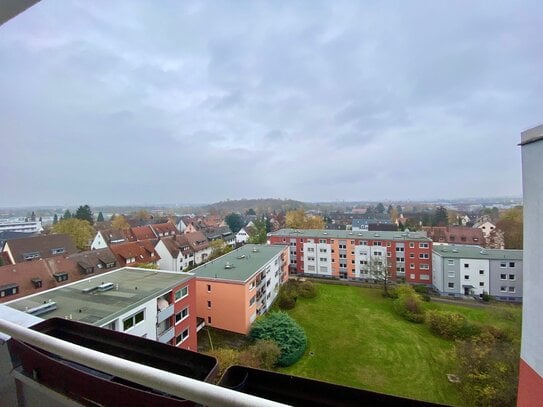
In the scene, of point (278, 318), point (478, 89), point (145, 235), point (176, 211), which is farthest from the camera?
point (176, 211)

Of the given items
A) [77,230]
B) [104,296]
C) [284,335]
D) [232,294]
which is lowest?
[284,335]

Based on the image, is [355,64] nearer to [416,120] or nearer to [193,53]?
[416,120]

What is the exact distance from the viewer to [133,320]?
198 inches

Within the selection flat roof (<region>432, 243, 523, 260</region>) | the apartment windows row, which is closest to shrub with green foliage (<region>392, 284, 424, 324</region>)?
flat roof (<region>432, 243, 523, 260</region>)

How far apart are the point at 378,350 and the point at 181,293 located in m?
5.11

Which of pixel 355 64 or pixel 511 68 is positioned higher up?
pixel 355 64

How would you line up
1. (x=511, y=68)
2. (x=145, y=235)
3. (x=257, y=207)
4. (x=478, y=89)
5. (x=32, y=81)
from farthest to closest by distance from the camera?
(x=257, y=207), (x=145, y=235), (x=32, y=81), (x=478, y=89), (x=511, y=68)

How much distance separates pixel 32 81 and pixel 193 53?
1.66 metres

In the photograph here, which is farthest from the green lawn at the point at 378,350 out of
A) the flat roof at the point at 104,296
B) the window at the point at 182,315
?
the flat roof at the point at 104,296

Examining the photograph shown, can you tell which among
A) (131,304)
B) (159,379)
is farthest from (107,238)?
(159,379)

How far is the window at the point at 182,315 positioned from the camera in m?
6.26

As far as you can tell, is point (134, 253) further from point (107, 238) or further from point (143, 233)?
point (143, 233)

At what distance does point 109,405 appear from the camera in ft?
1.72

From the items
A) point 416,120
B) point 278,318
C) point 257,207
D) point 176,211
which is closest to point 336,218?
point 257,207
